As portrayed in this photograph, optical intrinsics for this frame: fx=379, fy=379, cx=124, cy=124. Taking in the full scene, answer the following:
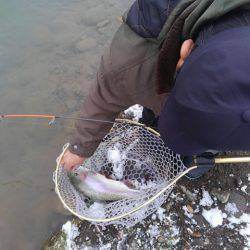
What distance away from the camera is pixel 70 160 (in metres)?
2.54

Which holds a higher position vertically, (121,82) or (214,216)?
(121,82)

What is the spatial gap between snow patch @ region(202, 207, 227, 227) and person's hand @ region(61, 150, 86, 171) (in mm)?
A: 1011

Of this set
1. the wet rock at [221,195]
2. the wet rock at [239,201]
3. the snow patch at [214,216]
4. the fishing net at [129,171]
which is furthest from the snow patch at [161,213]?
the wet rock at [239,201]

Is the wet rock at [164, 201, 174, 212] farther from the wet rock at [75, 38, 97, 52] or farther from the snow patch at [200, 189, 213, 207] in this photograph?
the wet rock at [75, 38, 97, 52]

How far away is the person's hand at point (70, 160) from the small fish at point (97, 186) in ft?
0.29

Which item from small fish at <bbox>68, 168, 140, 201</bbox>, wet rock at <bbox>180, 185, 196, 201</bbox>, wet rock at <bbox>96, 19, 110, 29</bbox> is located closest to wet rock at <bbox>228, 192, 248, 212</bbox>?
wet rock at <bbox>180, 185, 196, 201</bbox>

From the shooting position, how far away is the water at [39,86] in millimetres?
3135

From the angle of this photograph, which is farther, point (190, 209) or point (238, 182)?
point (238, 182)

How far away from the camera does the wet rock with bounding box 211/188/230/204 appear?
2841 mm

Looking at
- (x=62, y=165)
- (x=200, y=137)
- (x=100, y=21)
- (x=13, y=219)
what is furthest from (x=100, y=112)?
(x=100, y=21)

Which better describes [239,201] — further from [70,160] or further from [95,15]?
[95,15]

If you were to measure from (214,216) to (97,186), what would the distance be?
2.90ft

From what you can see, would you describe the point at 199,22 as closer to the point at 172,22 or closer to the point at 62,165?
the point at 172,22

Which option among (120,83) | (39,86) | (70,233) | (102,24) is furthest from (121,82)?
(102,24)
